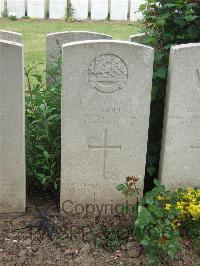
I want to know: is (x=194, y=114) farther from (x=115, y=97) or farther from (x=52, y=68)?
(x=52, y=68)

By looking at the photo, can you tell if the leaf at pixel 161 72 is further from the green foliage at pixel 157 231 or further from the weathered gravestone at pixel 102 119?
the green foliage at pixel 157 231

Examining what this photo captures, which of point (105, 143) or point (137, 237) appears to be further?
point (105, 143)

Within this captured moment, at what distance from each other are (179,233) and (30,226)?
4.27 feet

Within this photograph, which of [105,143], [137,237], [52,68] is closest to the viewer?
[137,237]

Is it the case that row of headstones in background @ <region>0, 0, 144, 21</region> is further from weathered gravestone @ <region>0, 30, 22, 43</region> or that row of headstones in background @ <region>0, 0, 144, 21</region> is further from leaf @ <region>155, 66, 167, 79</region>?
leaf @ <region>155, 66, 167, 79</region>

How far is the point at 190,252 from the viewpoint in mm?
3967

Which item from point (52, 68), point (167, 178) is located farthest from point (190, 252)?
point (52, 68)

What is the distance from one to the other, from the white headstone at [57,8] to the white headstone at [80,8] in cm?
30

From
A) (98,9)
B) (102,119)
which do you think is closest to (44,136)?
(102,119)

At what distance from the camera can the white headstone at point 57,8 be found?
14.4m

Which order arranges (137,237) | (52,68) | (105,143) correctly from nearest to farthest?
(137,237)
(105,143)
(52,68)

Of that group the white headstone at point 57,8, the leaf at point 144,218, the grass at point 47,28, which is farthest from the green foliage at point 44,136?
the white headstone at point 57,8

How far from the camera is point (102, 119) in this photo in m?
4.11

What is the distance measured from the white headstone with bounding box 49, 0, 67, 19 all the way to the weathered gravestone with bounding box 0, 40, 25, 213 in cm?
1095
